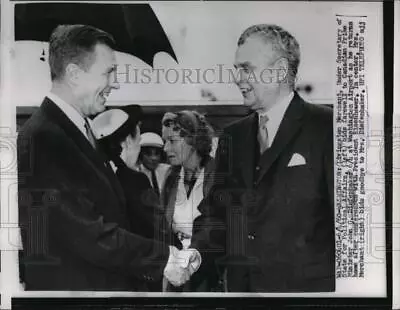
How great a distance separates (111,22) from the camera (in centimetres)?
74

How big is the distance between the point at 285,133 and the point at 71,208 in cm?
33

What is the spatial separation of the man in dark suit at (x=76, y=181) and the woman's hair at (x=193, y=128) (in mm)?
96

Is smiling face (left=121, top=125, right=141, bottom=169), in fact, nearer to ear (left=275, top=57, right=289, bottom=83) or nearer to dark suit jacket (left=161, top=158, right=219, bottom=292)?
dark suit jacket (left=161, top=158, right=219, bottom=292)

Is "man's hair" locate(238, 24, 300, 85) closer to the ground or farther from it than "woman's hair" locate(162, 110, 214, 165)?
farther from it

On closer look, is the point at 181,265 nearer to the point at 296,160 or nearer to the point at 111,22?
the point at 296,160

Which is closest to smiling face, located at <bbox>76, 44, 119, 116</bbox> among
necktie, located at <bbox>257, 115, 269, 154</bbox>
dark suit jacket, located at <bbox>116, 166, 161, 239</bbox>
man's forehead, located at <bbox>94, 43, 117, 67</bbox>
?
man's forehead, located at <bbox>94, 43, 117, 67</bbox>

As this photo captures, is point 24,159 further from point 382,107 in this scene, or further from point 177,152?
point 382,107

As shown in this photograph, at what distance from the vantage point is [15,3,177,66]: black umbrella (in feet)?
2.42

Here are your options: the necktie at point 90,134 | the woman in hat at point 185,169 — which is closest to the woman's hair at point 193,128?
the woman in hat at point 185,169


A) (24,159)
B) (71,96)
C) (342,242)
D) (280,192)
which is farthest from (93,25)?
(342,242)

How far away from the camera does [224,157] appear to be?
743mm

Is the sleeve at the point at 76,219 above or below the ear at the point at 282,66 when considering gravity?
below

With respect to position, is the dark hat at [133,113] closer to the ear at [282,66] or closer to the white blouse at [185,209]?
the white blouse at [185,209]

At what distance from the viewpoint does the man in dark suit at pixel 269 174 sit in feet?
2.44
